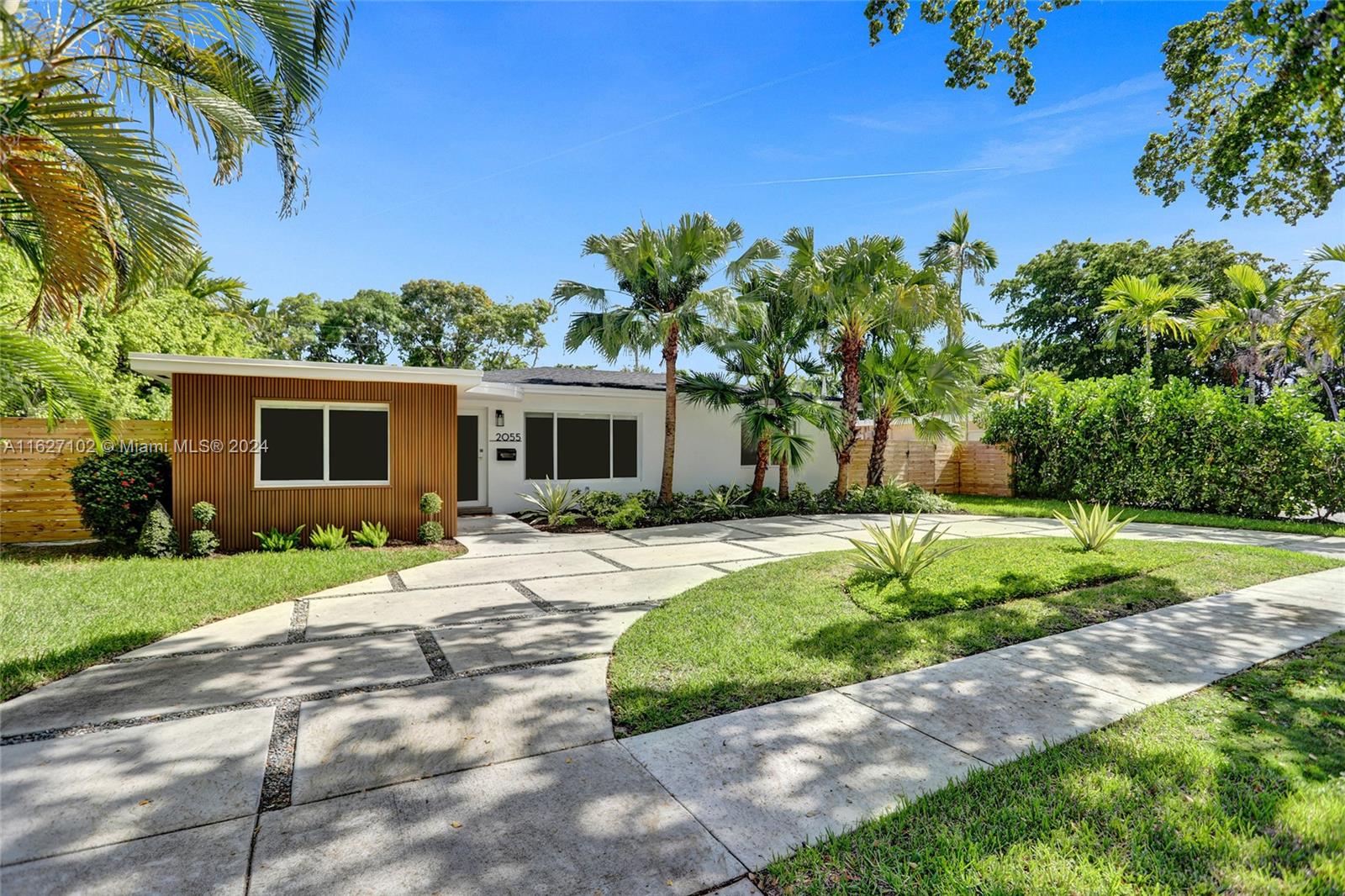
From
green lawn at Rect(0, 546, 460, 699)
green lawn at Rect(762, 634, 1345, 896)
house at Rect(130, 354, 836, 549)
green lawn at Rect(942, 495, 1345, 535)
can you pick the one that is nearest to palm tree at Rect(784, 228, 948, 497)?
green lawn at Rect(942, 495, 1345, 535)

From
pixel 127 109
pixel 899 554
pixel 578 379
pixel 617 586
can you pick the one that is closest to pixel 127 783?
pixel 617 586

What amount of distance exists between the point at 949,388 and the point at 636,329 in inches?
249

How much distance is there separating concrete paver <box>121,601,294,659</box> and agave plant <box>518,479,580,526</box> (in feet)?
17.9

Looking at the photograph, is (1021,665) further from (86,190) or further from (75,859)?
(86,190)

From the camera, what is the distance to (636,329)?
36.2 feet

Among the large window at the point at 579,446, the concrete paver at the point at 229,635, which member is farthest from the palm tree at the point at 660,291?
the concrete paver at the point at 229,635

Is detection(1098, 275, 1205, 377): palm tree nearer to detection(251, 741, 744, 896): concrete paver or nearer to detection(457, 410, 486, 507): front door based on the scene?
detection(457, 410, 486, 507): front door

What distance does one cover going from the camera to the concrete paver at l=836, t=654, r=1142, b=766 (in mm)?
2943

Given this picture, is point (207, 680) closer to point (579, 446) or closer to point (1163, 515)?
point (579, 446)

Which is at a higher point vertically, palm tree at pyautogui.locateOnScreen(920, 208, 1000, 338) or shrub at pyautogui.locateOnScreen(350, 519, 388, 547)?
palm tree at pyautogui.locateOnScreen(920, 208, 1000, 338)

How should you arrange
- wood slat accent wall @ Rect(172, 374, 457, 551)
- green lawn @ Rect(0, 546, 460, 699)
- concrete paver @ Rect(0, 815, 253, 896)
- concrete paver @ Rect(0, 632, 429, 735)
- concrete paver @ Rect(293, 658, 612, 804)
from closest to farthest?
concrete paver @ Rect(0, 815, 253, 896) < concrete paver @ Rect(293, 658, 612, 804) < concrete paver @ Rect(0, 632, 429, 735) < green lawn @ Rect(0, 546, 460, 699) < wood slat accent wall @ Rect(172, 374, 457, 551)

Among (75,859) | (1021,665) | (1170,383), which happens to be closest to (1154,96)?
(1021,665)

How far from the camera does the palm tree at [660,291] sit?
1091 centimetres

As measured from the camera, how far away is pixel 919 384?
1267 centimetres
